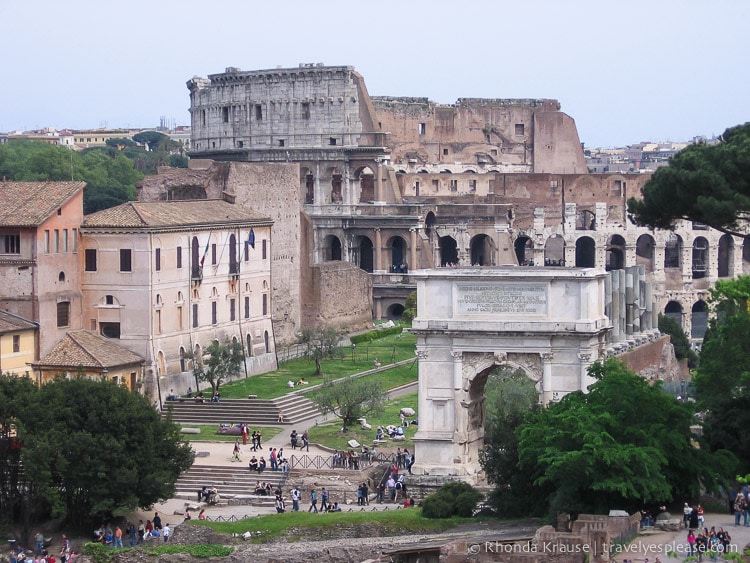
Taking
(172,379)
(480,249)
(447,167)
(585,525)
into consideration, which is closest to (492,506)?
(585,525)

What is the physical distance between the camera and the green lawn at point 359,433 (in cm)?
6044

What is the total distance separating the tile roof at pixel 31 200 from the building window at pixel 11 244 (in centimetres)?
59

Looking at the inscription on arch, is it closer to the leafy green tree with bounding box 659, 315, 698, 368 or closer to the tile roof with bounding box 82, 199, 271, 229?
the tile roof with bounding box 82, 199, 271, 229

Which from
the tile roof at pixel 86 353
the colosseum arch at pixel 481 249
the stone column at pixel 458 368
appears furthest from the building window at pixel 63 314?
the colosseum arch at pixel 481 249

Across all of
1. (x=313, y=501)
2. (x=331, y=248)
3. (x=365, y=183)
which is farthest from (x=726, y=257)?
(x=313, y=501)

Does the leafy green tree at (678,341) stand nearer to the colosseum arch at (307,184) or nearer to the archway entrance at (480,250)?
the archway entrance at (480,250)

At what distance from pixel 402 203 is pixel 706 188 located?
66489 millimetres

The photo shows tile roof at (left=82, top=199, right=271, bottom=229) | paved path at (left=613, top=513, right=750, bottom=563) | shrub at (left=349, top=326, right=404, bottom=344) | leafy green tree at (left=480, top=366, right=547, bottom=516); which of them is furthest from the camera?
shrub at (left=349, top=326, right=404, bottom=344)

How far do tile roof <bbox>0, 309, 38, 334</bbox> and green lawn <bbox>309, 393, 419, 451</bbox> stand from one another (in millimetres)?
9259

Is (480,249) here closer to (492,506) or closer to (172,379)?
(172,379)

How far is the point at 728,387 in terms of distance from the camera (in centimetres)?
5122

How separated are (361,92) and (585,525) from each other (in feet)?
268

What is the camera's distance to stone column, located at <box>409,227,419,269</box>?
11344 cm

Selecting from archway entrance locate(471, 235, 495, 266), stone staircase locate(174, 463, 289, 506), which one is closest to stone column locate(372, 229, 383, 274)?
archway entrance locate(471, 235, 495, 266)
